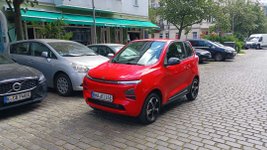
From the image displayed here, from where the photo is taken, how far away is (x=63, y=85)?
22.8ft

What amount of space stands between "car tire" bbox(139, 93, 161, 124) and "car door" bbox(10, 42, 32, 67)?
186 inches

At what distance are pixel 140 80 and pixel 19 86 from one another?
2.68 metres

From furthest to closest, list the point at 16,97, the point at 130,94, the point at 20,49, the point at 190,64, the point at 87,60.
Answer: the point at 20,49 → the point at 87,60 → the point at 190,64 → the point at 16,97 → the point at 130,94

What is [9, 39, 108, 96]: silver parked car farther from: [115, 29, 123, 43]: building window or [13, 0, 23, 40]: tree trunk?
[115, 29, 123, 43]: building window

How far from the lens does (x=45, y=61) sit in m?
7.31

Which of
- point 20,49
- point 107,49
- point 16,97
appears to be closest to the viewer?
point 16,97

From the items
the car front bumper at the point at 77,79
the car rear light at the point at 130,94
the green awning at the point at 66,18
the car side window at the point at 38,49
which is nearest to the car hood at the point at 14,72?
the car front bumper at the point at 77,79

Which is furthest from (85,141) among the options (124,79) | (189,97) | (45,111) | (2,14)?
(2,14)

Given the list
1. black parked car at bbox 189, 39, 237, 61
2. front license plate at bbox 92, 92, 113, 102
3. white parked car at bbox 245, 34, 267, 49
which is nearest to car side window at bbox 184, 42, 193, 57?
A: front license plate at bbox 92, 92, 113, 102

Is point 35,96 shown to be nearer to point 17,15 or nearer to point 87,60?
point 87,60

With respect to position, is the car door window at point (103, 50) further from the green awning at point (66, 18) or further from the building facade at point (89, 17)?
the green awning at point (66, 18)

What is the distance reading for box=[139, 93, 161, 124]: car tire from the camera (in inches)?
183

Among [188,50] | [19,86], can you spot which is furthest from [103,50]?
[19,86]

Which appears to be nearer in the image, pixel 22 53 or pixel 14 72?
pixel 14 72
